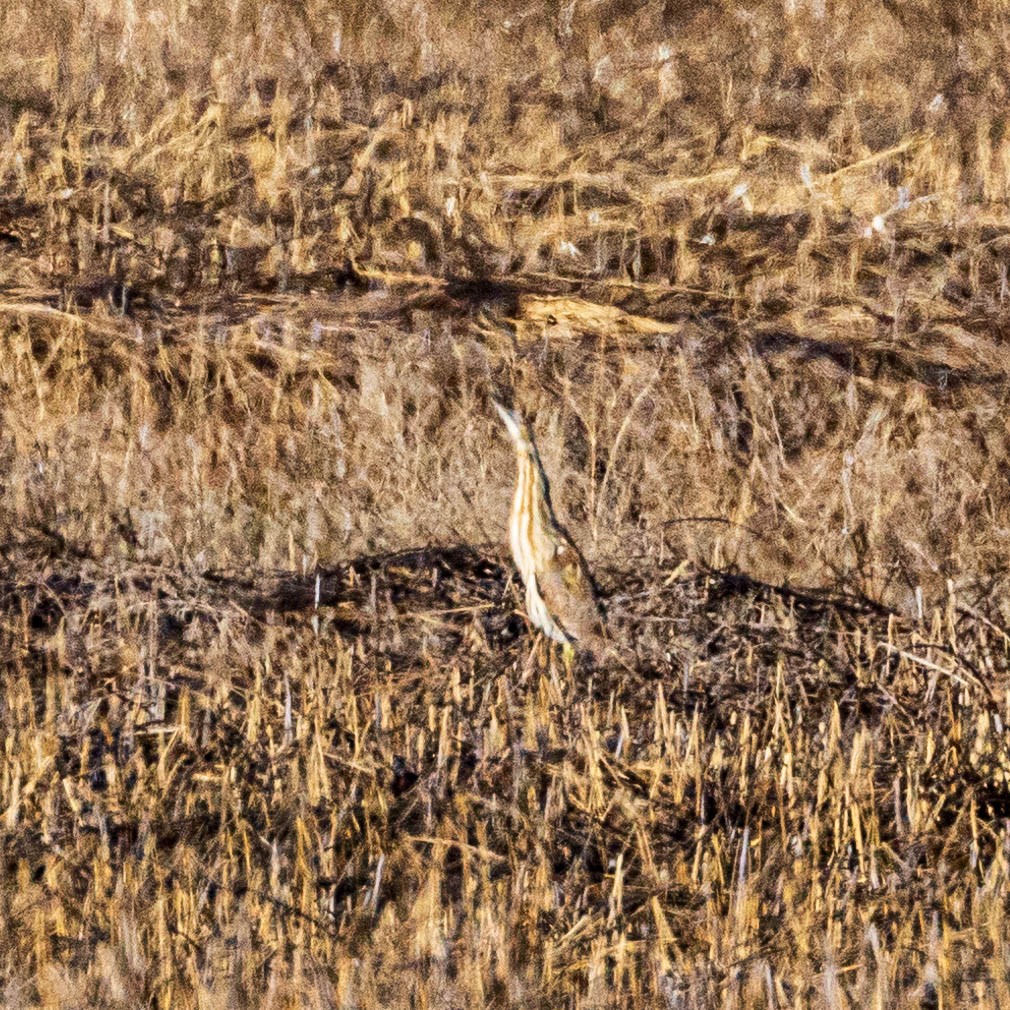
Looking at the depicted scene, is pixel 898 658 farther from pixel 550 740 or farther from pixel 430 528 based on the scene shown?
pixel 430 528

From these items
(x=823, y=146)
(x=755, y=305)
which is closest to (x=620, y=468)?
(x=755, y=305)

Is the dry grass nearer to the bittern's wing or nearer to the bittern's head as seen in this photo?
the bittern's wing

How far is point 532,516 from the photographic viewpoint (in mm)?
3035

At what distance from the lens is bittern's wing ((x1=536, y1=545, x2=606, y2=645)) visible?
2939mm

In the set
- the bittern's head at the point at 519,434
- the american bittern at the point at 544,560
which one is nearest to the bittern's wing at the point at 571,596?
the american bittern at the point at 544,560

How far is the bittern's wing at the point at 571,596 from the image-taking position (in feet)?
9.64

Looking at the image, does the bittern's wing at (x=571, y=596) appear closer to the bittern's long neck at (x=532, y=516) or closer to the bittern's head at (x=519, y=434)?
the bittern's long neck at (x=532, y=516)

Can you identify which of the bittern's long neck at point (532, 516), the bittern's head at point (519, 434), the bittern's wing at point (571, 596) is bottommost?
the bittern's wing at point (571, 596)

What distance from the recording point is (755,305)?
11.5ft

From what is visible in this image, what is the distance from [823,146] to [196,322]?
154cm

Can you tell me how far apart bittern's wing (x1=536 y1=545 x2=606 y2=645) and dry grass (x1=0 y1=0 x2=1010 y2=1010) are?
90 mm

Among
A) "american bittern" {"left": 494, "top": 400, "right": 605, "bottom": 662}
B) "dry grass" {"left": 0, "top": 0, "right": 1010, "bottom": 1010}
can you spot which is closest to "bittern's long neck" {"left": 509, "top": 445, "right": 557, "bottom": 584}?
"american bittern" {"left": 494, "top": 400, "right": 605, "bottom": 662}

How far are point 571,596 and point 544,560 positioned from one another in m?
0.09

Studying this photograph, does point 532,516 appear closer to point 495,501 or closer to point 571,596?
point 571,596
